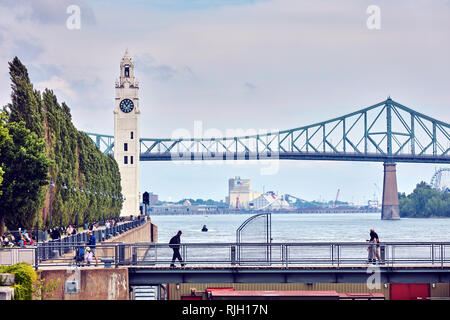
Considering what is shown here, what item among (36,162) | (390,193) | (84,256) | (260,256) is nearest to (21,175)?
(36,162)

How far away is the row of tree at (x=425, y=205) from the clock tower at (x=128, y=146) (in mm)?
76976

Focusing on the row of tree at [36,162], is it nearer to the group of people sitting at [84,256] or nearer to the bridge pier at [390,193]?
the group of people sitting at [84,256]

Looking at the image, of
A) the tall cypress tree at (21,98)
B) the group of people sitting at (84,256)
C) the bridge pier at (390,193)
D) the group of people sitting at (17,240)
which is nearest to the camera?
the group of people sitting at (84,256)

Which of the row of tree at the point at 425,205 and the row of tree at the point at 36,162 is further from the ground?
the row of tree at the point at 36,162

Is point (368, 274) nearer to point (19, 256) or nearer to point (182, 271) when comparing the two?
point (182, 271)

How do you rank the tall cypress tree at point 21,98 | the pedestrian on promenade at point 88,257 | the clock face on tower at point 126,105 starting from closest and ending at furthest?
the pedestrian on promenade at point 88,257 < the tall cypress tree at point 21,98 < the clock face on tower at point 126,105

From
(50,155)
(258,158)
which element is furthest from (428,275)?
(258,158)

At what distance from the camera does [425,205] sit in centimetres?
17550

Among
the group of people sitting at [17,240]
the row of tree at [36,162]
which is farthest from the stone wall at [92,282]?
the row of tree at [36,162]

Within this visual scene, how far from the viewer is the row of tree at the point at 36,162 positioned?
39469mm

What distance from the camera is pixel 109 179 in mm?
89125

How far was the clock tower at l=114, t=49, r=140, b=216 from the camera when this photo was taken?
385 feet

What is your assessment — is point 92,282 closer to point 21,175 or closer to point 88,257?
point 88,257
